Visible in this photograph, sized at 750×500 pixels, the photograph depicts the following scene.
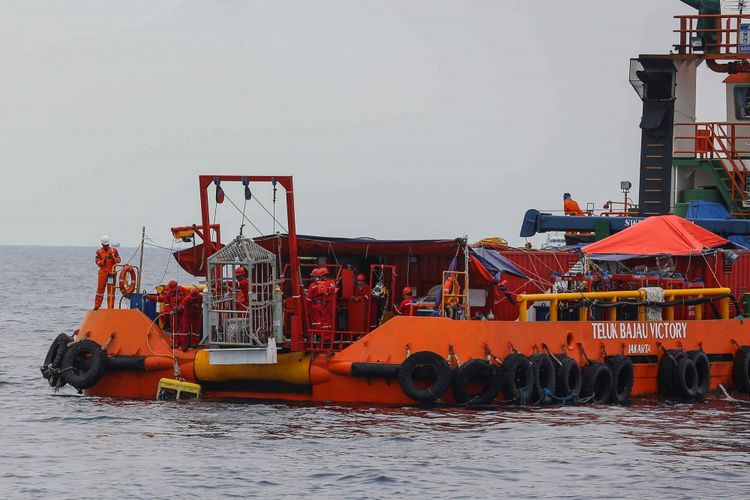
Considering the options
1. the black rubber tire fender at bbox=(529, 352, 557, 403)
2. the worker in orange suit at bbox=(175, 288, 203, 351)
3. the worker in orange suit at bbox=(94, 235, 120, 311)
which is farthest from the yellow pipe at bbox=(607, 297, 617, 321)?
the worker in orange suit at bbox=(94, 235, 120, 311)

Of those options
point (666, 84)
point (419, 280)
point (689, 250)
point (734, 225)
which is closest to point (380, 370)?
point (419, 280)

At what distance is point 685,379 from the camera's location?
25094 millimetres

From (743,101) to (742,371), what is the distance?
828cm

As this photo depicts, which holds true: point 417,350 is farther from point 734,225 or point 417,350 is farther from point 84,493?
point 734,225

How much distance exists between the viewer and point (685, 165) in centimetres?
3122

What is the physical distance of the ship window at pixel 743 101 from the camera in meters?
32.4

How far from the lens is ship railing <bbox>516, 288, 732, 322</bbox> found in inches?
920

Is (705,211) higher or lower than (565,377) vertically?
higher

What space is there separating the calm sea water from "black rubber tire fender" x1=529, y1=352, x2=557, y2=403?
0.82ft

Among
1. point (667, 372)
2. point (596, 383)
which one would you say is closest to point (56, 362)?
point (596, 383)

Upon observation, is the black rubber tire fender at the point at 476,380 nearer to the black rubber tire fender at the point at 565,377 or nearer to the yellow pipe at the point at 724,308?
the black rubber tire fender at the point at 565,377

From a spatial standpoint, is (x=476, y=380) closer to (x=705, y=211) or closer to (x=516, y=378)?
(x=516, y=378)

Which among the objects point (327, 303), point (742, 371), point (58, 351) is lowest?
point (742, 371)

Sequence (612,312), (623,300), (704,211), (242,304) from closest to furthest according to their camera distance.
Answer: (242,304), (612,312), (623,300), (704,211)
